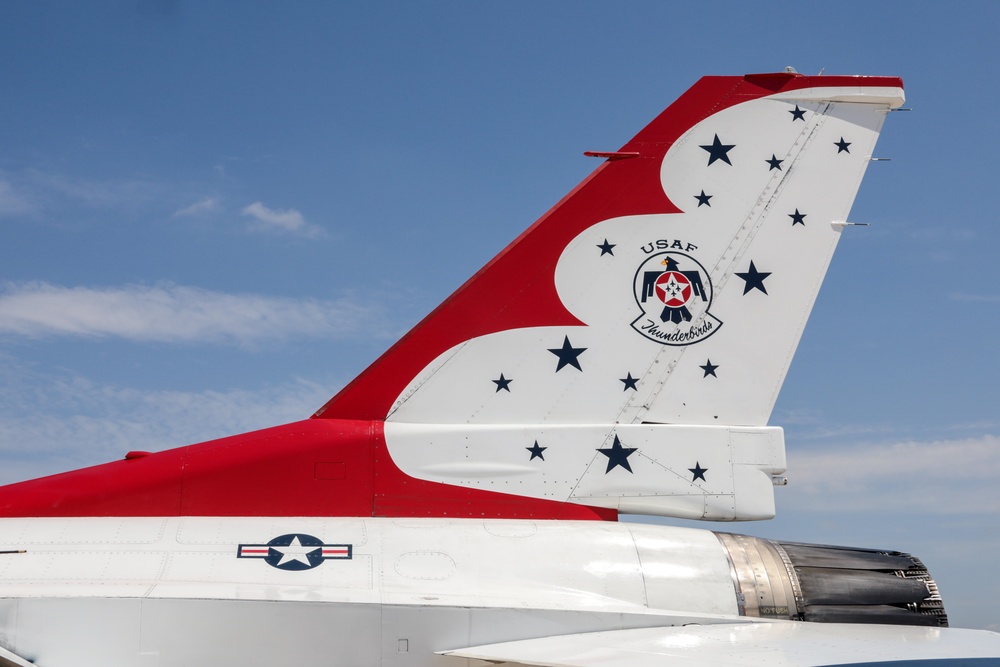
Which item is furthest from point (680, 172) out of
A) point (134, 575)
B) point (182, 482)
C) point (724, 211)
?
point (134, 575)

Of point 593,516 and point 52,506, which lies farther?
point 593,516

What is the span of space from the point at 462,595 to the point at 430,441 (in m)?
1.43

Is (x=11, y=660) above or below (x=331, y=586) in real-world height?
below

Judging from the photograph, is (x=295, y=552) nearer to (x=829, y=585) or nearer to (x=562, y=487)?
(x=562, y=487)

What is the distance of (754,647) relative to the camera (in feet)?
17.9

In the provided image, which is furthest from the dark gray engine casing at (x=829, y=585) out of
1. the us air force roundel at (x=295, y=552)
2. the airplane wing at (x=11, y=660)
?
the airplane wing at (x=11, y=660)

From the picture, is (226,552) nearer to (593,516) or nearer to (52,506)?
(52,506)

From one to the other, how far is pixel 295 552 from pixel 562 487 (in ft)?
6.54

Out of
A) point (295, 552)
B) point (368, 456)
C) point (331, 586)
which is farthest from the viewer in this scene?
point (368, 456)

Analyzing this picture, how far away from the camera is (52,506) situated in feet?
20.9

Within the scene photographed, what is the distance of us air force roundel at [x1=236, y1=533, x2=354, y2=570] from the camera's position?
5934mm

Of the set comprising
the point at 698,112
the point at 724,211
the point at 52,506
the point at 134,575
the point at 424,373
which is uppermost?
the point at 698,112

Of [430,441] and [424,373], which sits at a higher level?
[424,373]

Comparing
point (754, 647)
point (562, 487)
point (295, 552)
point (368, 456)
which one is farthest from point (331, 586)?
point (754, 647)
